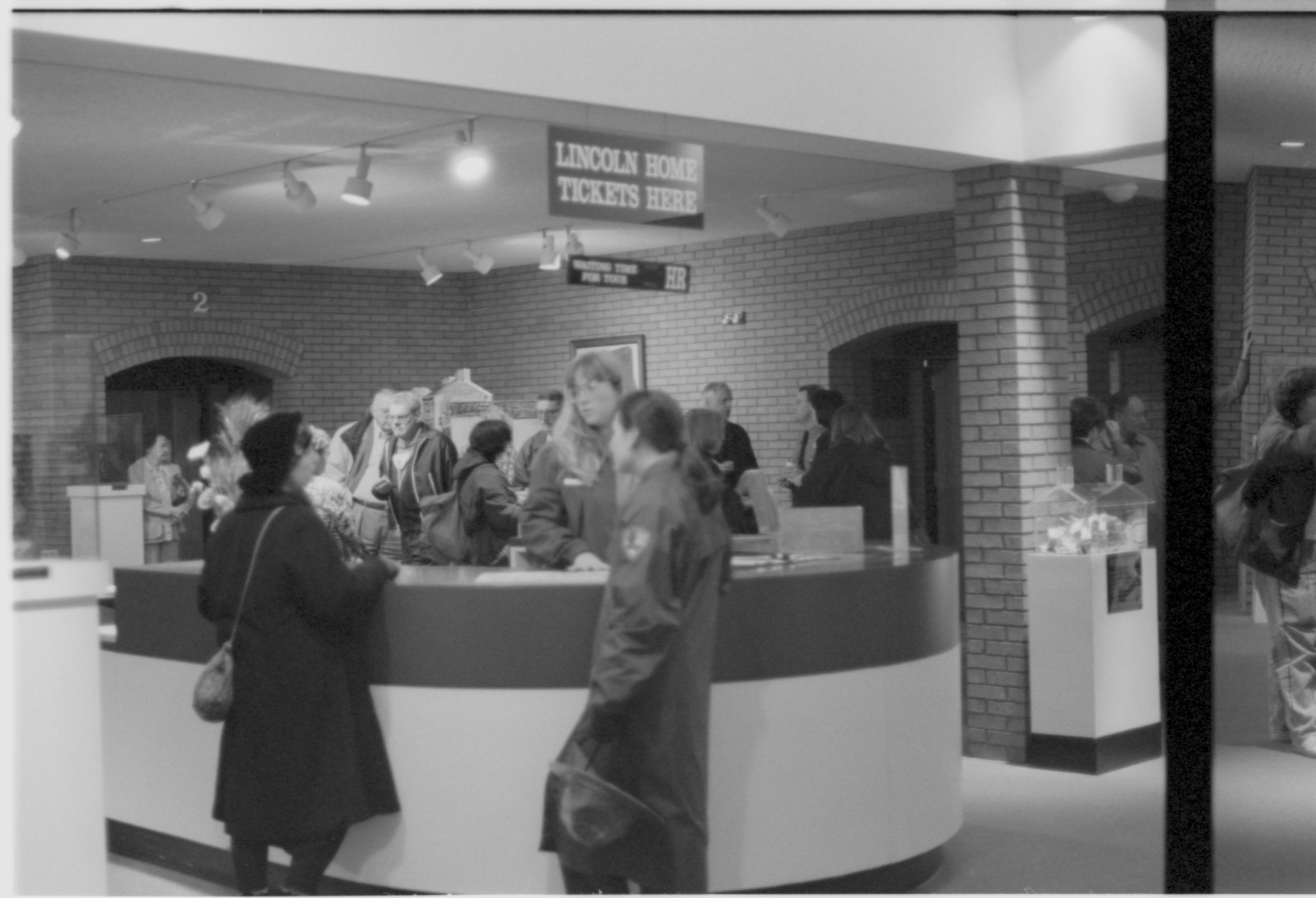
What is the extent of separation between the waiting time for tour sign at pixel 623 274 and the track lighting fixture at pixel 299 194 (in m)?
1.70

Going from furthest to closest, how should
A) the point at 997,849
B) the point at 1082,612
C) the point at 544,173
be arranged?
1. the point at 544,173
2. the point at 1082,612
3. the point at 997,849

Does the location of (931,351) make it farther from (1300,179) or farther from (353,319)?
(353,319)

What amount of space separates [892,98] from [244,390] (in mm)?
2611

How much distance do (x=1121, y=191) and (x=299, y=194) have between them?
3.57m

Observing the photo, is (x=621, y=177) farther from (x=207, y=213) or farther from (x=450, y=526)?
(x=207, y=213)

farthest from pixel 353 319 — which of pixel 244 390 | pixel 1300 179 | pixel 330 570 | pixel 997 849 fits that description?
pixel 1300 179

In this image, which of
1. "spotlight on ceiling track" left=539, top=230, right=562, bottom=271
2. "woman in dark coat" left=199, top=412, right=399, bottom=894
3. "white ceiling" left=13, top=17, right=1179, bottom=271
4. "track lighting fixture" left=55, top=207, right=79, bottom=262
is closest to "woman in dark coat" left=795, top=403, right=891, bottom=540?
"white ceiling" left=13, top=17, right=1179, bottom=271

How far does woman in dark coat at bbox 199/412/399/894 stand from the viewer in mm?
4262

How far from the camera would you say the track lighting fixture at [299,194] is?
6.15 meters

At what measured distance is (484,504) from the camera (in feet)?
18.6

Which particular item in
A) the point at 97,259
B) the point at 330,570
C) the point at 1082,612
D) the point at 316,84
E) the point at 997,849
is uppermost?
the point at 316,84

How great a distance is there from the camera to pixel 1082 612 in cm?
658

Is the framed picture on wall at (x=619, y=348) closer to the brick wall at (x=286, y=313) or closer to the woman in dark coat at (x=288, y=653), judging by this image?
the brick wall at (x=286, y=313)

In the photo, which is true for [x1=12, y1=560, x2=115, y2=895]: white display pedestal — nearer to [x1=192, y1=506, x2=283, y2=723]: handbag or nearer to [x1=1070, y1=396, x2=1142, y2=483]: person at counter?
[x1=192, y1=506, x2=283, y2=723]: handbag
